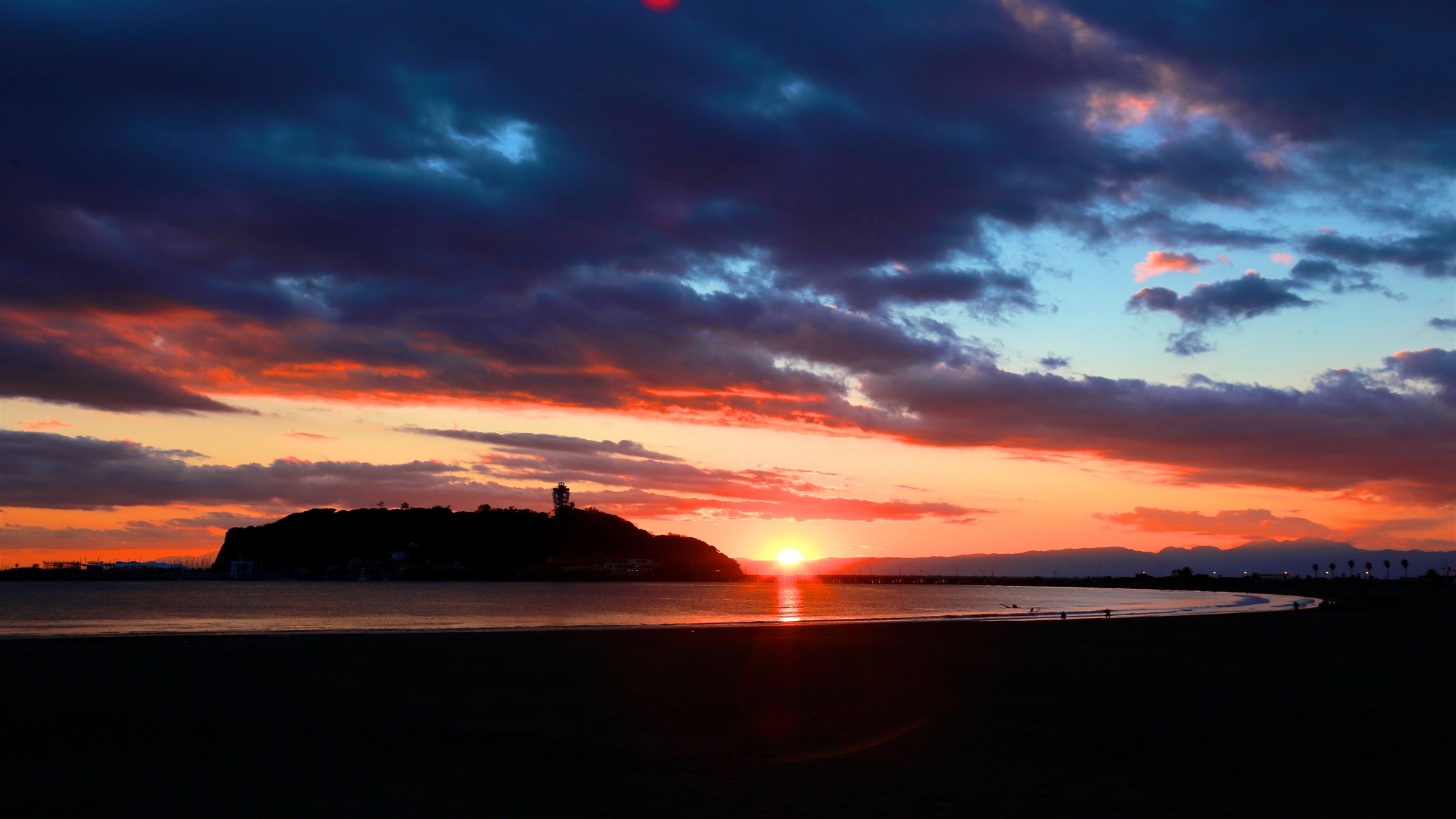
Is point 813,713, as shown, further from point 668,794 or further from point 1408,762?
point 1408,762

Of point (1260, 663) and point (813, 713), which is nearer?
point (813, 713)

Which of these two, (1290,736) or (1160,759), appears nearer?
(1160,759)

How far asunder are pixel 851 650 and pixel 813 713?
1635 cm

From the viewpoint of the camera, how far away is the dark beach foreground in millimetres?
11617

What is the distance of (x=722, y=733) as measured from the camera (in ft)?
54.1

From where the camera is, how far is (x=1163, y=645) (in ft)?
121

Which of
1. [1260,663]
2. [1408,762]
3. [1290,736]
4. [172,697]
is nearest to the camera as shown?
[1408,762]

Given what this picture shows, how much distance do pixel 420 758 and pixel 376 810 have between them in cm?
324

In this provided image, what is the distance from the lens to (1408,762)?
13.7 metres

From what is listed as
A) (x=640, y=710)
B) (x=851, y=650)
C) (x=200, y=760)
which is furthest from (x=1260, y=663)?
(x=200, y=760)

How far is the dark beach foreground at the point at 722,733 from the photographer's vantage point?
11617 mm

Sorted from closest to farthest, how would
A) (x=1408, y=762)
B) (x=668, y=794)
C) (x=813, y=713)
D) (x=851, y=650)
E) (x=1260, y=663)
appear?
(x=668, y=794) < (x=1408, y=762) < (x=813, y=713) < (x=1260, y=663) < (x=851, y=650)

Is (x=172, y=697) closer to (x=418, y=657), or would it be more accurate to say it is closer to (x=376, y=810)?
(x=418, y=657)

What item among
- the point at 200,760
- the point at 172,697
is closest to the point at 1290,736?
the point at 200,760
